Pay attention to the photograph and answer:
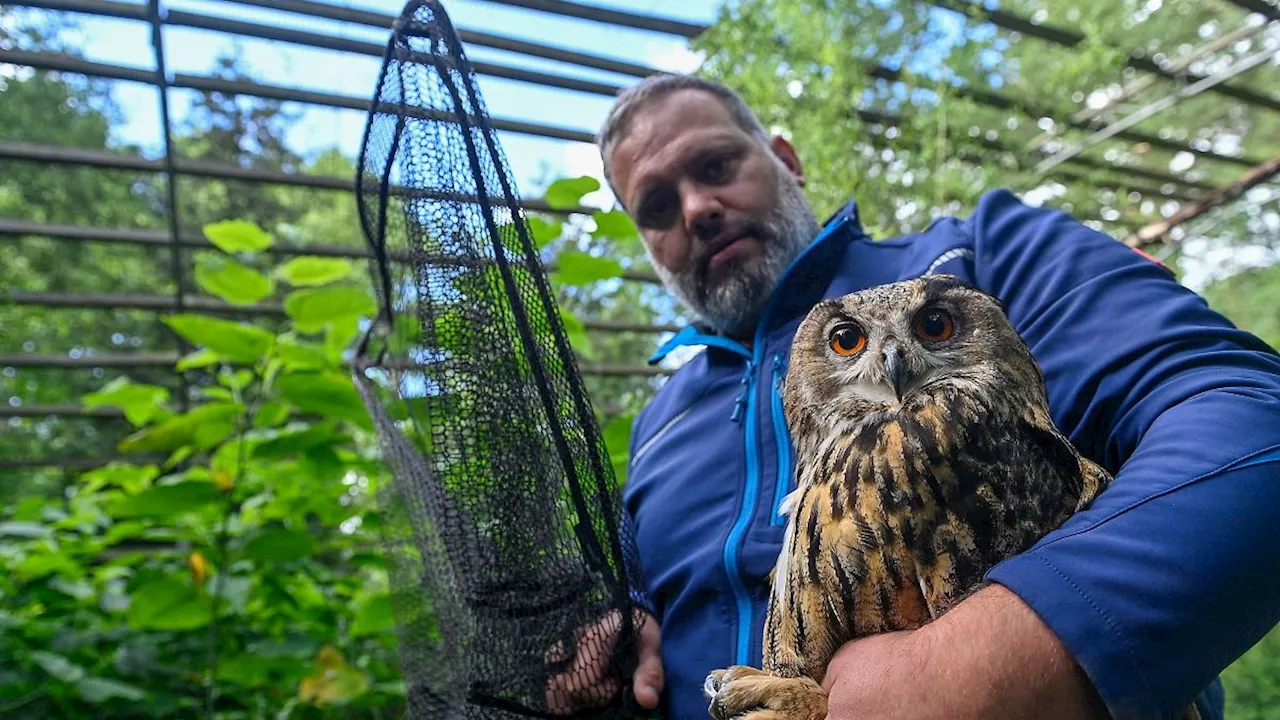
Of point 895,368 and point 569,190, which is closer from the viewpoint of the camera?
point 895,368

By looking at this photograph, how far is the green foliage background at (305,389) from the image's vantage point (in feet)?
6.25

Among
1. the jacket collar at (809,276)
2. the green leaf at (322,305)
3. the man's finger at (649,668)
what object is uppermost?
the green leaf at (322,305)

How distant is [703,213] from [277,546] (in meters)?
1.44

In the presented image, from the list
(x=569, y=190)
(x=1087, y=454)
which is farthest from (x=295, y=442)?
(x=1087, y=454)

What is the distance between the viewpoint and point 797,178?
1638 millimetres

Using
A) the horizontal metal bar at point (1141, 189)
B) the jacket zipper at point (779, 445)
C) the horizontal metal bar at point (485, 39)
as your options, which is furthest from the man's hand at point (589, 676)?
the horizontal metal bar at point (1141, 189)

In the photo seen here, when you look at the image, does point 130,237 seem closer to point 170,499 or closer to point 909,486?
point 170,499

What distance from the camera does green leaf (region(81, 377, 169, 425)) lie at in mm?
1940

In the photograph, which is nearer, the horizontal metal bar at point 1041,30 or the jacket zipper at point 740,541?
the jacket zipper at point 740,541

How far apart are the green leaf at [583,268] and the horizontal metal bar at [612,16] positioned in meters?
1.51

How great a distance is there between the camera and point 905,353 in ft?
2.72

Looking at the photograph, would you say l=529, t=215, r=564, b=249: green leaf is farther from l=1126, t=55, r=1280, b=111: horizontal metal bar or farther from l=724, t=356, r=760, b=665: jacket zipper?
l=1126, t=55, r=1280, b=111: horizontal metal bar

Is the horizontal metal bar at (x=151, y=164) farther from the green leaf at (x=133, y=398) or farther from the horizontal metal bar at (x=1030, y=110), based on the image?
the horizontal metal bar at (x=1030, y=110)

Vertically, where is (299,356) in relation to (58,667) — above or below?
above
